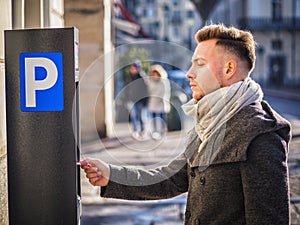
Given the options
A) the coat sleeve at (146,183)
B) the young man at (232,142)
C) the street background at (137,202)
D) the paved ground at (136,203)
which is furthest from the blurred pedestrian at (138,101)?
the young man at (232,142)

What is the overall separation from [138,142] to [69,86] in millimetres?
9855

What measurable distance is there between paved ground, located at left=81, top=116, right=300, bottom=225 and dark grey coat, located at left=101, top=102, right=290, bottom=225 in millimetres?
3488

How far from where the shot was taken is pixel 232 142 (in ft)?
7.59

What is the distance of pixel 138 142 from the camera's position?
12.2 m

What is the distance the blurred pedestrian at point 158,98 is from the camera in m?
12.4

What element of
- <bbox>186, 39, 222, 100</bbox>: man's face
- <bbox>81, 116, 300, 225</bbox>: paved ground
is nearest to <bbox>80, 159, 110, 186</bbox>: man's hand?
<bbox>186, 39, 222, 100</bbox>: man's face

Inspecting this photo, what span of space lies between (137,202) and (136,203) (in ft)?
0.18

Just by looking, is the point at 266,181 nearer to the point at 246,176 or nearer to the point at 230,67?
the point at 246,176

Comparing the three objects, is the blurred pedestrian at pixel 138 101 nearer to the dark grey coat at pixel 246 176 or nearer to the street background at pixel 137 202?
the street background at pixel 137 202

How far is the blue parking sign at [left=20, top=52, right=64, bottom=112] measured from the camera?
7.84 feet

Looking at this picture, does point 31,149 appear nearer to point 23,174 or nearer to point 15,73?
point 23,174

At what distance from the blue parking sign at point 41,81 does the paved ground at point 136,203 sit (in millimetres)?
3593

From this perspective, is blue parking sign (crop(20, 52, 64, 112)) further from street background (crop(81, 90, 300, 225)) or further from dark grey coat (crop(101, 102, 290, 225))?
street background (crop(81, 90, 300, 225))

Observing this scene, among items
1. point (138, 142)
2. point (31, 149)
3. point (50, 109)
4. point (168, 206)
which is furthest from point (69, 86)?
point (138, 142)
